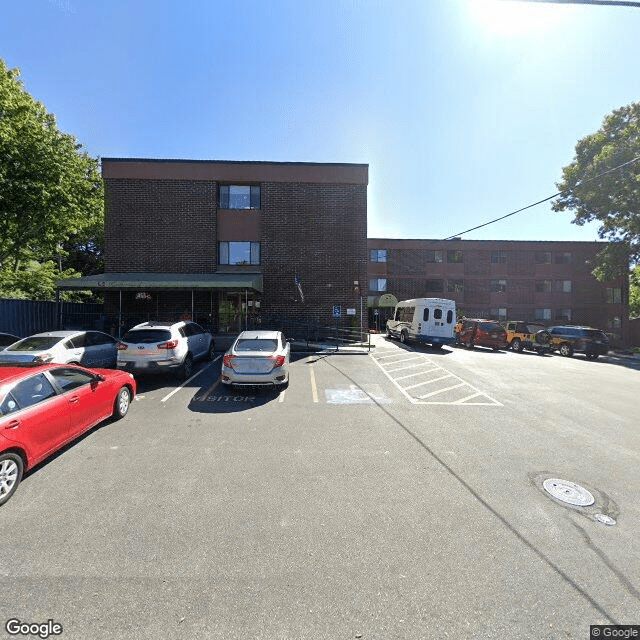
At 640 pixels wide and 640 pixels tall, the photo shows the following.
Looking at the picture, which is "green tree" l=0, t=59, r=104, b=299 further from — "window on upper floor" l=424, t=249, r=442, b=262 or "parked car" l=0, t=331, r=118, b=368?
"window on upper floor" l=424, t=249, r=442, b=262

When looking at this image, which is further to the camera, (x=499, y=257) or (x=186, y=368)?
(x=499, y=257)

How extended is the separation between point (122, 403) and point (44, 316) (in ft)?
50.1

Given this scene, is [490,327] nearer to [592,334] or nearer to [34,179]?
[592,334]

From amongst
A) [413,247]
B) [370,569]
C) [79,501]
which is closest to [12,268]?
[79,501]

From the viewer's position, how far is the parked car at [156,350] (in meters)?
8.62

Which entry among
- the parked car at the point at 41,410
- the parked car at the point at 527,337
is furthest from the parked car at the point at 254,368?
the parked car at the point at 527,337

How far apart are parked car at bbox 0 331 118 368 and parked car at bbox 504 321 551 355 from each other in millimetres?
21373

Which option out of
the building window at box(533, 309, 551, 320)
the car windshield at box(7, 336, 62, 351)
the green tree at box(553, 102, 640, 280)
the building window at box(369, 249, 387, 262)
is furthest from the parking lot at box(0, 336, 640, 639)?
the building window at box(533, 309, 551, 320)

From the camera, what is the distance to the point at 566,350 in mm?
19250

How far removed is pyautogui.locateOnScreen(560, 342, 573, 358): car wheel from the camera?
1912 centimetres

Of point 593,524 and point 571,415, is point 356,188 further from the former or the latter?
point 593,524

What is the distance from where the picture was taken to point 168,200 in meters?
20.3

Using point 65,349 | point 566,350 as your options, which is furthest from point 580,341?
point 65,349

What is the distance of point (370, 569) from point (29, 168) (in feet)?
Result: 63.4
